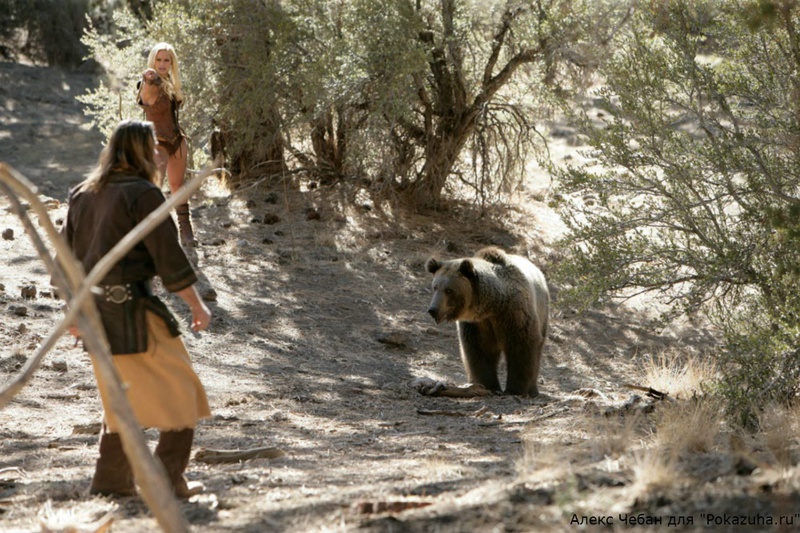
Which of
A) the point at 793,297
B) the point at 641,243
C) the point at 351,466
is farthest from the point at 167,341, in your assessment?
the point at 641,243

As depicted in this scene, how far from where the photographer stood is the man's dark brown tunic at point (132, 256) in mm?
4559

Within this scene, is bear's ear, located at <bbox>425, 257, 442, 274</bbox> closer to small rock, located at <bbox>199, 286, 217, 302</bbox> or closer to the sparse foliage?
the sparse foliage

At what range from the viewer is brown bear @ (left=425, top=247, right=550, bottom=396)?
877 cm

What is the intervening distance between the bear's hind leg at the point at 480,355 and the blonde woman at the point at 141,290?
4.68 m

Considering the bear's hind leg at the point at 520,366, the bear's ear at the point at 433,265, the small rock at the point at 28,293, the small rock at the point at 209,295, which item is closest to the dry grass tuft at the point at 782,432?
the bear's hind leg at the point at 520,366

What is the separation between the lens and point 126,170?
473 cm

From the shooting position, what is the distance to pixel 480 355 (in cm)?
917

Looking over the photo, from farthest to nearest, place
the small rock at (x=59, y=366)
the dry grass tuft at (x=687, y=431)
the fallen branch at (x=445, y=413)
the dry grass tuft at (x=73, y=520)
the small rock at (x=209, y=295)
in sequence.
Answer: the small rock at (x=209, y=295)
the small rock at (x=59, y=366)
the fallen branch at (x=445, y=413)
the dry grass tuft at (x=687, y=431)
the dry grass tuft at (x=73, y=520)

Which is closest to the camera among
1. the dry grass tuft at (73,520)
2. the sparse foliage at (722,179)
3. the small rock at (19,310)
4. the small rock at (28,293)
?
the dry grass tuft at (73,520)

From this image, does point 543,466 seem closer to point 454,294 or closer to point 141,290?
point 141,290

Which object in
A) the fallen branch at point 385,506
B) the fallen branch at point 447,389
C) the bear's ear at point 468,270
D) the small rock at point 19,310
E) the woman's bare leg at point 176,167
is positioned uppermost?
the woman's bare leg at point 176,167

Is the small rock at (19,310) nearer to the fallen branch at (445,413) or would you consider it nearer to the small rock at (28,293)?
the small rock at (28,293)

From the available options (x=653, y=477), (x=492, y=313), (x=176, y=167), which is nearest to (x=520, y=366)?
(x=492, y=313)

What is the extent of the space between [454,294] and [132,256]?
4.49m
